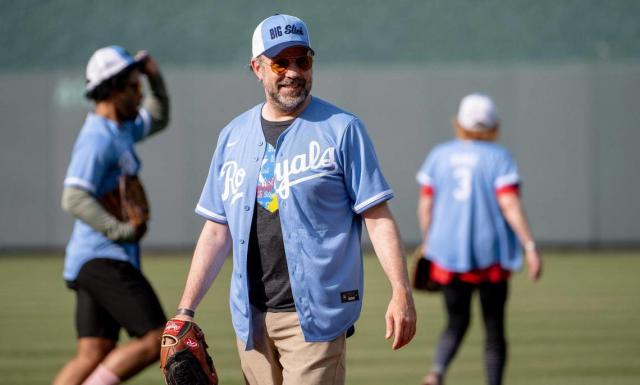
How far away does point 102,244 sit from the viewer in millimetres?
7828

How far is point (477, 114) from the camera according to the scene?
9.78 m

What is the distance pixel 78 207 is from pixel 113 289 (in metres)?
0.52

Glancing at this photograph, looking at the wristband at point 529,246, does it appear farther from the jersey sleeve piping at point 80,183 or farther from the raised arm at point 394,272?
the raised arm at point 394,272

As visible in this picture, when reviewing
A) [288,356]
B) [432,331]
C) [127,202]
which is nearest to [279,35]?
[288,356]

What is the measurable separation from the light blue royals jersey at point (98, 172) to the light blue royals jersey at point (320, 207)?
2107mm

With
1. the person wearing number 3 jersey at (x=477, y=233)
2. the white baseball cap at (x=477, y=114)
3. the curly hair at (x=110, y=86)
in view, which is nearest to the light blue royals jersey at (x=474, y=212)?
the person wearing number 3 jersey at (x=477, y=233)

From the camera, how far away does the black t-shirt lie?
228 inches

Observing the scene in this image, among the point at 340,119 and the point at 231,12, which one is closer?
the point at 340,119

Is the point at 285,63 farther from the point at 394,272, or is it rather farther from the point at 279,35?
the point at 394,272

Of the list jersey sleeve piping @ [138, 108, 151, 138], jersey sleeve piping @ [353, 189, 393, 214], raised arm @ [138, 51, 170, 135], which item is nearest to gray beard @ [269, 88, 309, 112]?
jersey sleeve piping @ [353, 189, 393, 214]

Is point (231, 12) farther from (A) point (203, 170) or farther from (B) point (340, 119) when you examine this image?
(B) point (340, 119)

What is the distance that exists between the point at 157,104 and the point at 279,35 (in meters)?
3.20

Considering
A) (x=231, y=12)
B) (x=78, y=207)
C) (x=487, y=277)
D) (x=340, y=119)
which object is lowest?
(x=487, y=277)

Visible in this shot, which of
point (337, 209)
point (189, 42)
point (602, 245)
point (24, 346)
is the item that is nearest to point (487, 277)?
point (337, 209)
